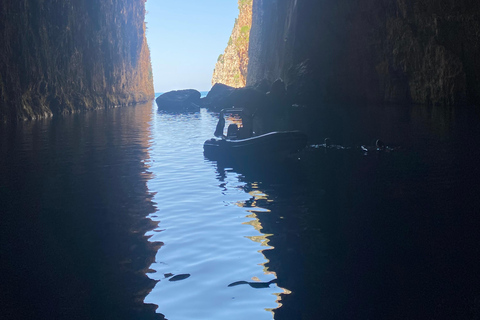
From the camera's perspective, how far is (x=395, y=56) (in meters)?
42.7

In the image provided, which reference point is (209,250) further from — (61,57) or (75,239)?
(61,57)

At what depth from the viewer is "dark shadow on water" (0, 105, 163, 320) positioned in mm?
5480

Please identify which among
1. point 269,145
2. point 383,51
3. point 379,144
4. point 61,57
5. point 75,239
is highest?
point 61,57

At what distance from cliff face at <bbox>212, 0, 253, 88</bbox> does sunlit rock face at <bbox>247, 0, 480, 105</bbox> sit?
71831mm

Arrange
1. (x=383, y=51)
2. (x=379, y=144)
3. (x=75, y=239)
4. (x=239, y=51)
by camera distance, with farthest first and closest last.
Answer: (x=239, y=51) < (x=383, y=51) < (x=379, y=144) < (x=75, y=239)

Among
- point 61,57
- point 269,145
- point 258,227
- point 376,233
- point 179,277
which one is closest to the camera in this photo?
point 179,277

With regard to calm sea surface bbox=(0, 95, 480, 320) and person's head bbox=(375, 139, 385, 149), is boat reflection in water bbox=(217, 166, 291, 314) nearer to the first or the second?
calm sea surface bbox=(0, 95, 480, 320)

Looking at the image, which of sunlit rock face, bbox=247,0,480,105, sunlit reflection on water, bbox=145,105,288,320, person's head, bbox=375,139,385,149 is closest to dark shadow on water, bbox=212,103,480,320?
sunlit reflection on water, bbox=145,105,288,320

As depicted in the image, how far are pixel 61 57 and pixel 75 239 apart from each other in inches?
1675

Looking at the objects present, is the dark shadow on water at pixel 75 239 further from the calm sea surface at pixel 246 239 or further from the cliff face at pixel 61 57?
the cliff face at pixel 61 57

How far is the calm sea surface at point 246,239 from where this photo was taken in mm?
5367

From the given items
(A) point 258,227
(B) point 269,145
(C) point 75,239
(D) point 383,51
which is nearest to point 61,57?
(D) point 383,51

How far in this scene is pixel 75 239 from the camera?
25.9 feet

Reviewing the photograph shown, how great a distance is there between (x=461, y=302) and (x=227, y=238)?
144 inches
